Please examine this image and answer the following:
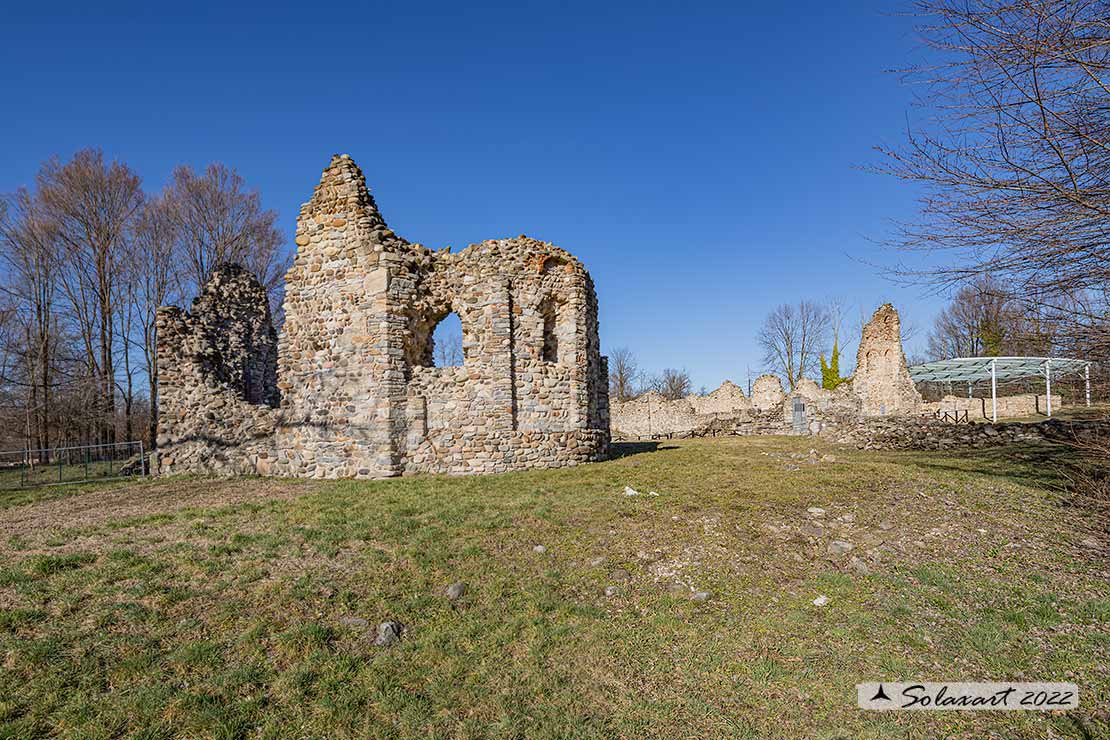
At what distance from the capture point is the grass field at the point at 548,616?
3.77m

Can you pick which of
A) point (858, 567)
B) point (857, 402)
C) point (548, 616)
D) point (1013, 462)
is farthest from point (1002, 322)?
point (857, 402)

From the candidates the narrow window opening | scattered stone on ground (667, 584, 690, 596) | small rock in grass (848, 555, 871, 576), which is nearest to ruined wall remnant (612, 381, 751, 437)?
the narrow window opening

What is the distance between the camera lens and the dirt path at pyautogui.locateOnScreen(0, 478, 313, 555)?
7.77 m

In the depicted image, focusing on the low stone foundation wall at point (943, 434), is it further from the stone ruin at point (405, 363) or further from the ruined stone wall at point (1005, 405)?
the ruined stone wall at point (1005, 405)

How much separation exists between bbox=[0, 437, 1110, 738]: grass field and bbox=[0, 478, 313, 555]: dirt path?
0.14m

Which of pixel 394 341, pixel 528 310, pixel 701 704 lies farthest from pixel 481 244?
pixel 701 704

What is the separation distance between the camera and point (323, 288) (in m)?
12.6

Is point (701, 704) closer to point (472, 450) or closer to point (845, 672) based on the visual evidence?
point (845, 672)

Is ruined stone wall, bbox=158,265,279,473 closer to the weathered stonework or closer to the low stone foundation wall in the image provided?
the low stone foundation wall

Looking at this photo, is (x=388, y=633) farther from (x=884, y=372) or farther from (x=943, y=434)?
(x=884, y=372)

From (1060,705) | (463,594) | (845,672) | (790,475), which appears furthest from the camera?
(790,475)

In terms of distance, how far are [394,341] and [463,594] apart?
764 cm

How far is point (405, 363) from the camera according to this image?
1237cm

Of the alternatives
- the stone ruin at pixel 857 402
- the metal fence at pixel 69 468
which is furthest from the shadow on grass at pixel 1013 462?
the metal fence at pixel 69 468
